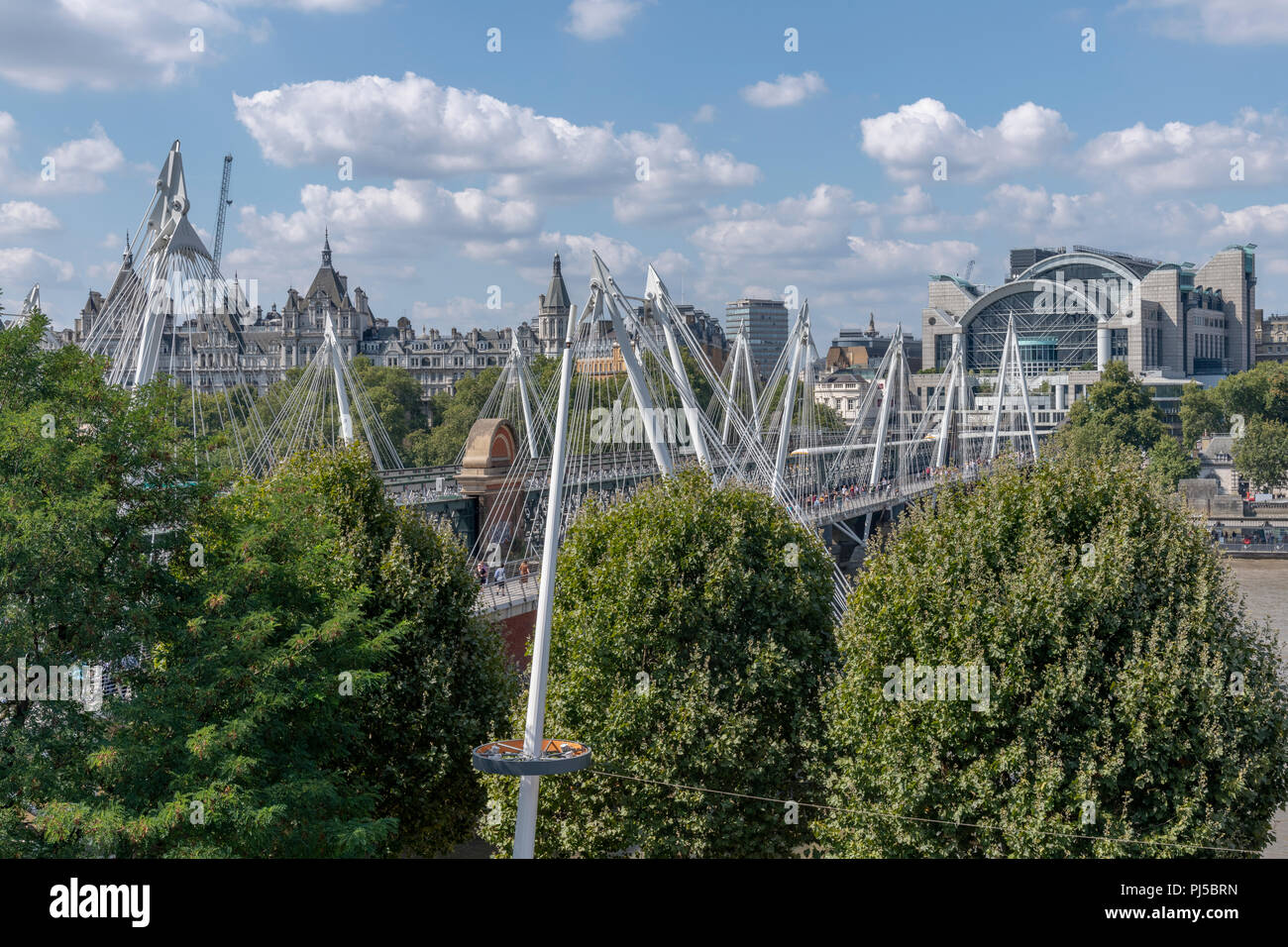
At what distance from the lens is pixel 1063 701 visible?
1608 cm

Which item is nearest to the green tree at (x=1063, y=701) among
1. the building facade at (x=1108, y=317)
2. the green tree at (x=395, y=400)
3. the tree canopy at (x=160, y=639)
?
the tree canopy at (x=160, y=639)

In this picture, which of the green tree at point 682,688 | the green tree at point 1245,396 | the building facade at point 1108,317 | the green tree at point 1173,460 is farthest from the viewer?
the building facade at point 1108,317

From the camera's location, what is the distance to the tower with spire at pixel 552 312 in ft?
526

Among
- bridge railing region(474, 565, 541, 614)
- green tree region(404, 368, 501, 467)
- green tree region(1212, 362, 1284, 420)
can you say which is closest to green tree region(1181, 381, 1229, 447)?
green tree region(1212, 362, 1284, 420)

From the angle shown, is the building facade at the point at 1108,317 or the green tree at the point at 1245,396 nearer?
the green tree at the point at 1245,396

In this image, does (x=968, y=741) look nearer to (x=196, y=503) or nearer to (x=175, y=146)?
(x=196, y=503)

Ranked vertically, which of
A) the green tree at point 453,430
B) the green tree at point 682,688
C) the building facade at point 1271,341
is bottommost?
the green tree at point 682,688

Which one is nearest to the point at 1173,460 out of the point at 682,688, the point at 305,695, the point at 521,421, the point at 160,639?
the point at 521,421

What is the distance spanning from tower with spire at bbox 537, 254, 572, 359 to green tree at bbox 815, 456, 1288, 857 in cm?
14126

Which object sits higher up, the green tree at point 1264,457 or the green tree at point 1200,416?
the green tree at point 1200,416

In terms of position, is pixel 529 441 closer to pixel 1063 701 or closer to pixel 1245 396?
pixel 1063 701

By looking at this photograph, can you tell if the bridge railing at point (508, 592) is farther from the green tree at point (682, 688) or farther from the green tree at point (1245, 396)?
the green tree at point (1245, 396)

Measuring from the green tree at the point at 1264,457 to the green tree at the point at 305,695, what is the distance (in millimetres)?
83933

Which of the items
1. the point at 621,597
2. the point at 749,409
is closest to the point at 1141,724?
the point at 621,597
